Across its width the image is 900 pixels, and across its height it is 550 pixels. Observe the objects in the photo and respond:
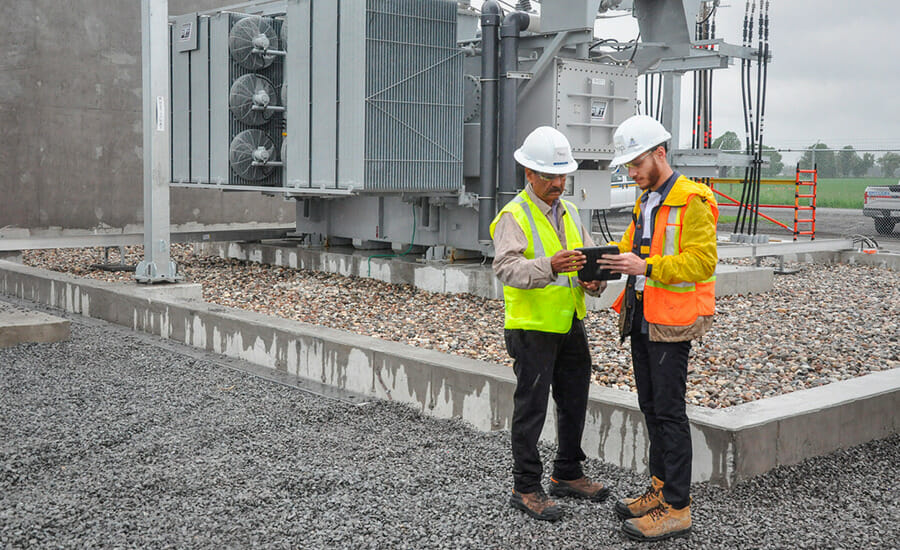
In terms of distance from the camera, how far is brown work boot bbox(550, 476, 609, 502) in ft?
14.8

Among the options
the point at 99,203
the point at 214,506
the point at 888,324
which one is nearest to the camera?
the point at 214,506

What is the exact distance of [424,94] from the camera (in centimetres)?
1016

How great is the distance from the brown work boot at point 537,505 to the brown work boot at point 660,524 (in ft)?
1.08

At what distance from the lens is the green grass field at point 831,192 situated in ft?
93.5

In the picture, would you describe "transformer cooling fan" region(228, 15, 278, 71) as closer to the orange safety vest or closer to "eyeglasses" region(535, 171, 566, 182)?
"eyeglasses" region(535, 171, 566, 182)

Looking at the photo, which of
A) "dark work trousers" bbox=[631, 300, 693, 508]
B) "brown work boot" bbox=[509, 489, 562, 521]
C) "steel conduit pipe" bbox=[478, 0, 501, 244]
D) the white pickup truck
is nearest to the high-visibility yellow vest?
"dark work trousers" bbox=[631, 300, 693, 508]

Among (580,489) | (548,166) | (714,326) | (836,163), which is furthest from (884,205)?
(548,166)

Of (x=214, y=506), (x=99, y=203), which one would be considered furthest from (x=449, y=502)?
(x=99, y=203)

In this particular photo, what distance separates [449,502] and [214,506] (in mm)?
1110

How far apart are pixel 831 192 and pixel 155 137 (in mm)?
26948

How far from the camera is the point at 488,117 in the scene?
33.6ft

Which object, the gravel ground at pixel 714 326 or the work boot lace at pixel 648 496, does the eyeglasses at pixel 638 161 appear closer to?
the work boot lace at pixel 648 496

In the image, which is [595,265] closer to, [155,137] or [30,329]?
[30,329]

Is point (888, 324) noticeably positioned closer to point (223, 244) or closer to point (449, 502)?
point (449, 502)
